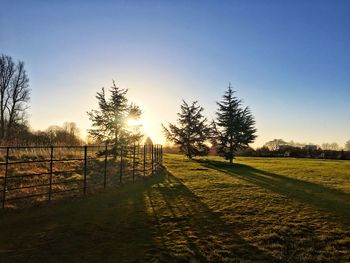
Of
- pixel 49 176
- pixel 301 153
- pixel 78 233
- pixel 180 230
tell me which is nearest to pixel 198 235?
pixel 180 230

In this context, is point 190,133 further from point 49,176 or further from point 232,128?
point 49,176

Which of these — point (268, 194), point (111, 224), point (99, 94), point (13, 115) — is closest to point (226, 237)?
point (111, 224)

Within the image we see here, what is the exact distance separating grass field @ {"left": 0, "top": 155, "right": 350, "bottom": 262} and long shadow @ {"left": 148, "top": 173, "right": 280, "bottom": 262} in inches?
0.9

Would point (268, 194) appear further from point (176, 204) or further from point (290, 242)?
point (290, 242)

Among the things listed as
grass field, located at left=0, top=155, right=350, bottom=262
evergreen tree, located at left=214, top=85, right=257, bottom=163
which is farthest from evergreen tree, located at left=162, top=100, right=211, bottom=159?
grass field, located at left=0, top=155, right=350, bottom=262

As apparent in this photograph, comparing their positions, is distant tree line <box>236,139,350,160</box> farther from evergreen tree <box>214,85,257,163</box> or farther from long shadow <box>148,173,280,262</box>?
long shadow <box>148,173,280,262</box>

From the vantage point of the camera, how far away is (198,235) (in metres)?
7.32

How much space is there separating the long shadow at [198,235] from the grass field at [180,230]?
22mm

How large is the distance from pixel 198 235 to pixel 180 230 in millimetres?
673

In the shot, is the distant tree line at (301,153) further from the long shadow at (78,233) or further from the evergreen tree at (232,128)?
the long shadow at (78,233)

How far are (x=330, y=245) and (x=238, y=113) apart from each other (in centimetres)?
3263

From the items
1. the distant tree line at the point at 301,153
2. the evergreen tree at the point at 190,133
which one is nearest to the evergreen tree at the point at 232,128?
the evergreen tree at the point at 190,133

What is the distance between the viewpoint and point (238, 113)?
38.4 m

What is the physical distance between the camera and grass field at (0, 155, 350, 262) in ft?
19.7
